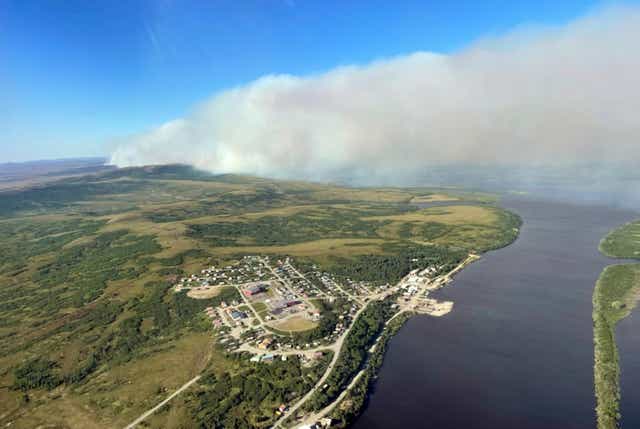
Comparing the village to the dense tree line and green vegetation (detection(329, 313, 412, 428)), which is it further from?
the dense tree line

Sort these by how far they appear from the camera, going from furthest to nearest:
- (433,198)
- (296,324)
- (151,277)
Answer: (433,198) → (151,277) → (296,324)

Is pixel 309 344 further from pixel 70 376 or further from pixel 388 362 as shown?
pixel 70 376

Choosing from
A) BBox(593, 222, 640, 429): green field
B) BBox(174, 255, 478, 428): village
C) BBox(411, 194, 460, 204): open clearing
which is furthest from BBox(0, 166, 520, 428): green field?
BBox(593, 222, 640, 429): green field

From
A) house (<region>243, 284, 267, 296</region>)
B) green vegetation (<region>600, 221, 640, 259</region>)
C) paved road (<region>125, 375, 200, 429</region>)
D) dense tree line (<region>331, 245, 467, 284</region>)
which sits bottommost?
paved road (<region>125, 375, 200, 429</region>)

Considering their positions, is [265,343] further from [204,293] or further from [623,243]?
[623,243]

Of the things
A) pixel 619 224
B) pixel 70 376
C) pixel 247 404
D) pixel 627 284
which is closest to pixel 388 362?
pixel 247 404

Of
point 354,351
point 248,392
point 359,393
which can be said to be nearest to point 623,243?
point 354,351

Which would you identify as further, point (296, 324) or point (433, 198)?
point (433, 198)
